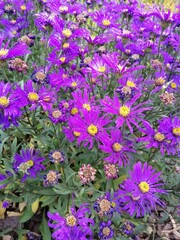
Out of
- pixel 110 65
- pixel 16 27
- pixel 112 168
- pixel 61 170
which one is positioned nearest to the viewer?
pixel 112 168

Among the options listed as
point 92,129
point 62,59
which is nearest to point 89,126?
point 92,129

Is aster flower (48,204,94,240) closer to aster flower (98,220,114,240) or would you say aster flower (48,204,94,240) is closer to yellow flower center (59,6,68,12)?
aster flower (98,220,114,240)

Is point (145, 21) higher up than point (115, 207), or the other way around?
point (145, 21)

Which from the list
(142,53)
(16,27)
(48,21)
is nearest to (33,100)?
(48,21)

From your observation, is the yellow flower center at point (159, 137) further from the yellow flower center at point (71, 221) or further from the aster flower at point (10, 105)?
the aster flower at point (10, 105)

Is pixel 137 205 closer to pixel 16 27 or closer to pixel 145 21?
pixel 145 21

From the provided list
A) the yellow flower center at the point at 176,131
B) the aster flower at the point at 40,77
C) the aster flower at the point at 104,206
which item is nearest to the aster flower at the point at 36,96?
the aster flower at the point at 40,77

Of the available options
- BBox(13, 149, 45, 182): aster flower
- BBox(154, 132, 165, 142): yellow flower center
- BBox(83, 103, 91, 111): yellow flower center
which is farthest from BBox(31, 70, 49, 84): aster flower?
BBox(154, 132, 165, 142): yellow flower center

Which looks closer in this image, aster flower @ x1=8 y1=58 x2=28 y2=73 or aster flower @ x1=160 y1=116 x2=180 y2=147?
aster flower @ x1=160 y1=116 x2=180 y2=147

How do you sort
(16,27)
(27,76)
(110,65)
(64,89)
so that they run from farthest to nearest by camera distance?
(16,27)
(27,76)
(64,89)
(110,65)
